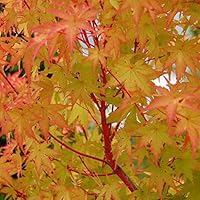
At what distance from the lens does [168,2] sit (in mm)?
1429

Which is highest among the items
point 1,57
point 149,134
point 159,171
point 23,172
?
point 1,57

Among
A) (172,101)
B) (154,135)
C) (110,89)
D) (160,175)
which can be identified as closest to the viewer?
(172,101)

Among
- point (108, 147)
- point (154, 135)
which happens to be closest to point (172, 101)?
point (154, 135)

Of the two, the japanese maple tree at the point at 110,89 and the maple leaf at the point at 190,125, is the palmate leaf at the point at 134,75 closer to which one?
the japanese maple tree at the point at 110,89

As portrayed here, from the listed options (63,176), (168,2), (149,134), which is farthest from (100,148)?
(168,2)

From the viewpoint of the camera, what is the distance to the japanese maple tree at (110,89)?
4.04 feet

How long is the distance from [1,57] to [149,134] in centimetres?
48

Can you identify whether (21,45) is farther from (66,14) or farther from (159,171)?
(159,171)

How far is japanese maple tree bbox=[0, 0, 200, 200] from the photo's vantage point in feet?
4.04

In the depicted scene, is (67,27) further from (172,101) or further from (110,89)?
(110,89)

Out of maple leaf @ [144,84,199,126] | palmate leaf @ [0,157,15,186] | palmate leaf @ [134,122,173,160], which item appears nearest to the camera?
maple leaf @ [144,84,199,126]

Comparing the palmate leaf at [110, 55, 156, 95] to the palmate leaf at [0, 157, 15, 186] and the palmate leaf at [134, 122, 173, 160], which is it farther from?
the palmate leaf at [0, 157, 15, 186]

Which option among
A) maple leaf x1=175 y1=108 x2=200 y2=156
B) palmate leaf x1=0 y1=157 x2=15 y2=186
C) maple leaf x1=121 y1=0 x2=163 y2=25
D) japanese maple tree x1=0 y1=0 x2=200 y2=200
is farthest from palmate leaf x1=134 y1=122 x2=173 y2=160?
palmate leaf x1=0 y1=157 x2=15 y2=186

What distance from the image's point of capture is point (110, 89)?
63.0 inches
